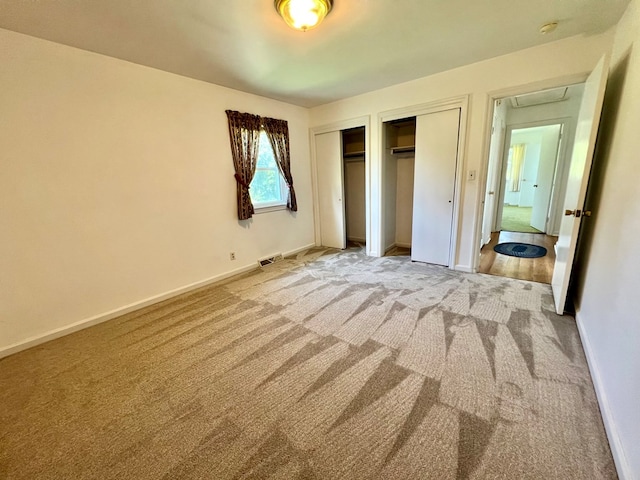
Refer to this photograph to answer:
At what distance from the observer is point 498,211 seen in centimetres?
529

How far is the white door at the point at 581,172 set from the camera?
1912 millimetres

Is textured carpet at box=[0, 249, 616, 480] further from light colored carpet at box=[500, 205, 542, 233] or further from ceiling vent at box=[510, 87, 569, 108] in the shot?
light colored carpet at box=[500, 205, 542, 233]

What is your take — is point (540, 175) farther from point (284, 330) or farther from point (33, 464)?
point (33, 464)

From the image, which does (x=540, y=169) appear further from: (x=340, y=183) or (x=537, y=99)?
(x=340, y=183)

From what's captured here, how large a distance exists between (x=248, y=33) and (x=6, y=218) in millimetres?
2411

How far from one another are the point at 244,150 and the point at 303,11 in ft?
6.40

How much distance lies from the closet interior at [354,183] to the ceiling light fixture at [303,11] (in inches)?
107

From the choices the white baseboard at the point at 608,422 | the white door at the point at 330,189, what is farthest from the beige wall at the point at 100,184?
the white baseboard at the point at 608,422

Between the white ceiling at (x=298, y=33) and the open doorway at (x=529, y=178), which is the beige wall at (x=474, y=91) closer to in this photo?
the white ceiling at (x=298, y=33)

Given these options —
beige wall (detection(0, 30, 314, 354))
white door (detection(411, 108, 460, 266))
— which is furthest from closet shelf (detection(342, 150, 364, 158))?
beige wall (detection(0, 30, 314, 354))

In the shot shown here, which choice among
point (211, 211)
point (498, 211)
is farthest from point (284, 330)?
point (498, 211)

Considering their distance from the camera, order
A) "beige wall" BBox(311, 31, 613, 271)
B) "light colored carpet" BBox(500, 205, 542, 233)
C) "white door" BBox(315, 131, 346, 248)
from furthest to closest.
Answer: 1. "light colored carpet" BBox(500, 205, 542, 233)
2. "white door" BBox(315, 131, 346, 248)
3. "beige wall" BBox(311, 31, 613, 271)

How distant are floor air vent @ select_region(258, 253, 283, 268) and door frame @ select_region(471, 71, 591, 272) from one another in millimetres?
2772

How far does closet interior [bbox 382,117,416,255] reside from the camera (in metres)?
4.04
